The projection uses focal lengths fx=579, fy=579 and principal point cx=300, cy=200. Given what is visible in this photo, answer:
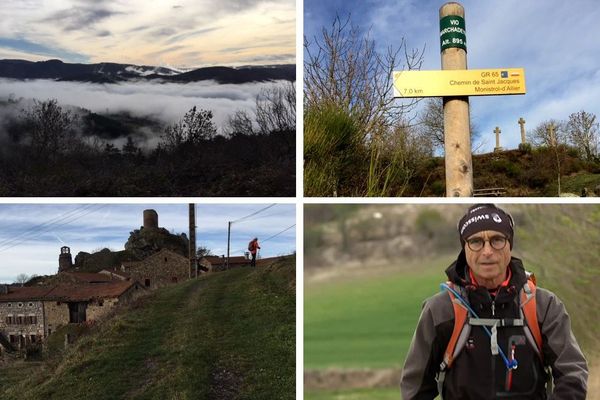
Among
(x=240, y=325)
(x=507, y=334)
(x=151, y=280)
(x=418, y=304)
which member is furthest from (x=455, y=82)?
(x=151, y=280)

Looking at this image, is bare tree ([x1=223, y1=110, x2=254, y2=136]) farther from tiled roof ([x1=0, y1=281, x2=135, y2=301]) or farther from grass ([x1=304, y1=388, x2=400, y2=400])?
grass ([x1=304, y1=388, x2=400, y2=400])

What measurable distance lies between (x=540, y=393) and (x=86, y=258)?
203cm

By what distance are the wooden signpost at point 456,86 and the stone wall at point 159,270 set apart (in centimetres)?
133

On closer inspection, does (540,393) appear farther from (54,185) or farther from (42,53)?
(42,53)

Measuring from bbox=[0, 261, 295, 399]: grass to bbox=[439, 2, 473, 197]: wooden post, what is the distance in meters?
0.90

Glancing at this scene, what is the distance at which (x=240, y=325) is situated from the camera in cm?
283

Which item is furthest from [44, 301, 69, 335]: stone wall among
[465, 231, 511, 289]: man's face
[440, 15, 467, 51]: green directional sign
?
[440, 15, 467, 51]: green directional sign

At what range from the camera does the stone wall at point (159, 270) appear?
284cm

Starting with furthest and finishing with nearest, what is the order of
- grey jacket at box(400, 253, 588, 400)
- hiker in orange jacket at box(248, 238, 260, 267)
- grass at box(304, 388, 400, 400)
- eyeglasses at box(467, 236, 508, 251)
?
1. hiker in orange jacket at box(248, 238, 260, 267)
2. grass at box(304, 388, 400, 400)
3. eyeglasses at box(467, 236, 508, 251)
4. grey jacket at box(400, 253, 588, 400)

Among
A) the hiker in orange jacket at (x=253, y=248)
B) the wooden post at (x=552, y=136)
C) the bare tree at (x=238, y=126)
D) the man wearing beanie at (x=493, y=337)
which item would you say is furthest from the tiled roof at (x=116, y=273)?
the wooden post at (x=552, y=136)

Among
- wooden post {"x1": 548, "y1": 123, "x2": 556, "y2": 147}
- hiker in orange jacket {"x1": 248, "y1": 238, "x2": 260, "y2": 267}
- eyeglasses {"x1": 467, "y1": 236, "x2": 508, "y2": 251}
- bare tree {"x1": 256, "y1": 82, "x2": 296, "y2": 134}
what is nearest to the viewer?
eyeglasses {"x1": 467, "y1": 236, "x2": 508, "y2": 251}

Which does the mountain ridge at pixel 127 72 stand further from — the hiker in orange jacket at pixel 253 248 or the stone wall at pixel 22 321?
the stone wall at pixel 22 321

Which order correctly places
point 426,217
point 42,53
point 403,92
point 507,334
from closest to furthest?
point 507,334 → point 426,217 → point 403,92 → point 42,53

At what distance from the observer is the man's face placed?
80.0 inches
